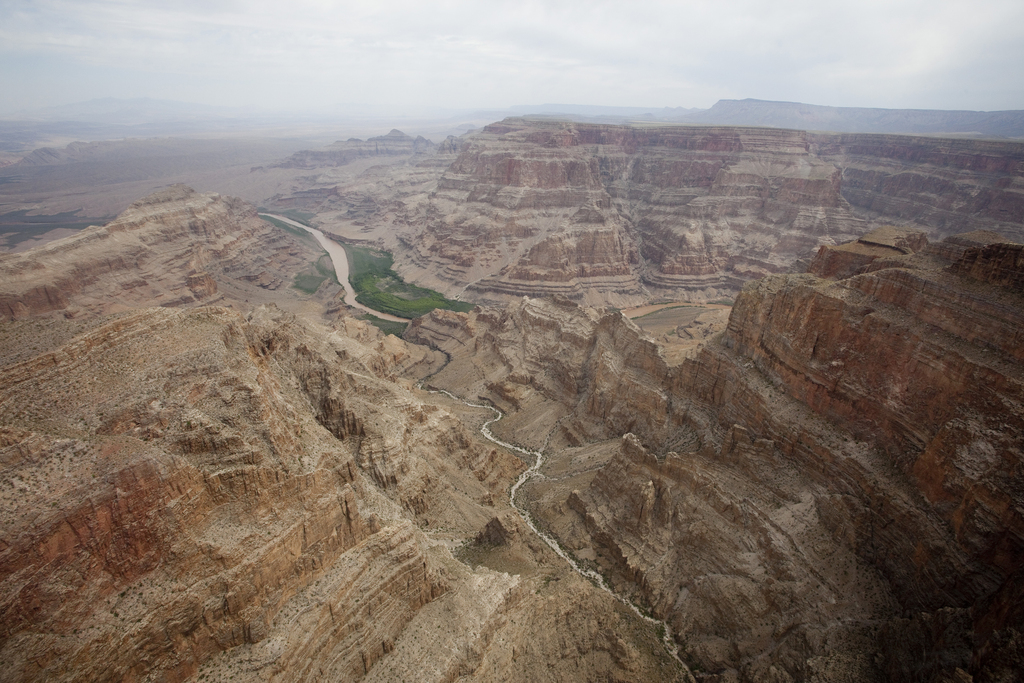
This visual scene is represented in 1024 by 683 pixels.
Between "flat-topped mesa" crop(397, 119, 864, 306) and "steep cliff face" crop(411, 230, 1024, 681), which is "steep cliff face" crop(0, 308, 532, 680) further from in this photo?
"flat-topped mesa" crop(397, 119, 864, 306)

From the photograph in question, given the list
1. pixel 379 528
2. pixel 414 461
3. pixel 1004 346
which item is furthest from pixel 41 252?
pixel 1004 346

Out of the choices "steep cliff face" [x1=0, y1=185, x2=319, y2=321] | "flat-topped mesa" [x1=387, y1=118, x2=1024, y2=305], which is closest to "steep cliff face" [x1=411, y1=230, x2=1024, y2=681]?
"flat-topped mesa" [x1=387, y1=118, x2=1024, y2=305]

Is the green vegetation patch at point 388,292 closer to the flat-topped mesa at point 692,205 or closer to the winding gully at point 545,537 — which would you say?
the flat-topped mesa at point 692,205

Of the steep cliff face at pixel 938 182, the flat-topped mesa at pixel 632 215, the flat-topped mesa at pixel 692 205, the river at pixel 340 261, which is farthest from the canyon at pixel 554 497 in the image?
the steep cliff face at pixel 938 182

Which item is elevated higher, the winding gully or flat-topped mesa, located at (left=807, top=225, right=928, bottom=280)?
flat-topped mesa, located at (left=807, top=225, right=928, bottom=280)

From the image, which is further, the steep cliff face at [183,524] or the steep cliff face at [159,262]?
the steep cliff face at [159,262]

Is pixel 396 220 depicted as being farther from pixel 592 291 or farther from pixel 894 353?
pixel 894 353

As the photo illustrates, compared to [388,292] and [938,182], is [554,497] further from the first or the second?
Result: [938,182]
